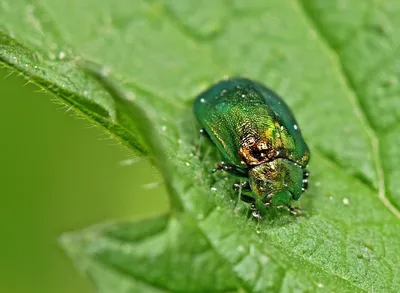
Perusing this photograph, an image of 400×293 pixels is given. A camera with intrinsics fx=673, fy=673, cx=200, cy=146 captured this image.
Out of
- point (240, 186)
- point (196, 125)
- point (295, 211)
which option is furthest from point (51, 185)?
point (295, 211)

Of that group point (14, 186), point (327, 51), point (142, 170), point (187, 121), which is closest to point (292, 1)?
point (327, 51)

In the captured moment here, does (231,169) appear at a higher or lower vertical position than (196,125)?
lower

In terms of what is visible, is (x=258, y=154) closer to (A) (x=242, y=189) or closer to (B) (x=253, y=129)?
(B) (x=253, y=129)

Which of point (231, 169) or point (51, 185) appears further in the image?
point (51, 185)

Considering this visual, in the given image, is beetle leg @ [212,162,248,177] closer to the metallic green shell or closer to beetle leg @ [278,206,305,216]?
the metallic green shell

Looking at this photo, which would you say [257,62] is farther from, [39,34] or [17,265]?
[17,265]

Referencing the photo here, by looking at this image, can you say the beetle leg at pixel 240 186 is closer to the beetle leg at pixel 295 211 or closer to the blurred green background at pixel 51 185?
the beetle leg at pixel 295 211

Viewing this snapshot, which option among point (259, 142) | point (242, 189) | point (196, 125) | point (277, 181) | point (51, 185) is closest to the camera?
point (242, 189)

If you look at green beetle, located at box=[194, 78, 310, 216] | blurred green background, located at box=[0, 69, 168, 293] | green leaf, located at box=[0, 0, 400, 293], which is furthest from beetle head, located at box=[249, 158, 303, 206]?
blurred green background, located at box=[0, 69, 168, 293]
